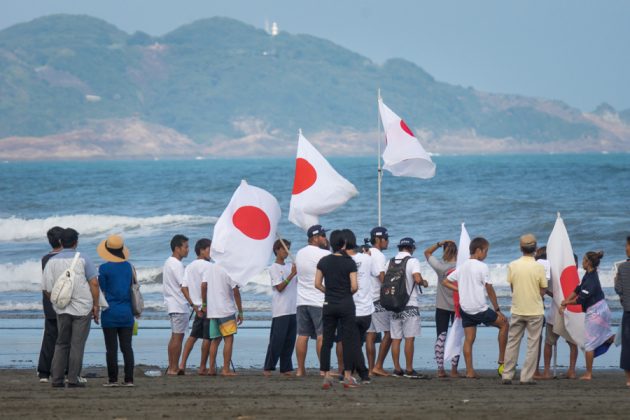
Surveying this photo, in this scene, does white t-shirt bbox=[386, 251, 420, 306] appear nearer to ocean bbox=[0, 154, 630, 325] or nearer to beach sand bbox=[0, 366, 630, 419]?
beach sand bbox=[0, 366, 630, 419]

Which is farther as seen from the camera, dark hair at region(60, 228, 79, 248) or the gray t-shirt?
the gray t-shirt

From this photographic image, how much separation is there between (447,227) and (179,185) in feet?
133

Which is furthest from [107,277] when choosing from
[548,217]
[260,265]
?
[548,217]

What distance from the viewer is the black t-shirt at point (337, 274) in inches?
382

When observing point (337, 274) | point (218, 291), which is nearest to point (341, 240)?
point (337, 274)

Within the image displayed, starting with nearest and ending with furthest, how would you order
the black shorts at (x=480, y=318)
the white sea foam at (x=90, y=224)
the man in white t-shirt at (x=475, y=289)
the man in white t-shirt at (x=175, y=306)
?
the man in white t-shirt at (x=475, y=289)
the black shorts at (x=480, y=318)
the man in white t-shirt at (x=175, y=306)
the white sea foam at (x=90, y=224)

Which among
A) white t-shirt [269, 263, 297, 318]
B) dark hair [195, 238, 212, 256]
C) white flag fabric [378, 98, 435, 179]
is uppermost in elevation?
white flag fabric [378, 98, 435, 179]

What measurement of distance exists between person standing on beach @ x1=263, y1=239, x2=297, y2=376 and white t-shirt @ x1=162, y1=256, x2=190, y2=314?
948 mm

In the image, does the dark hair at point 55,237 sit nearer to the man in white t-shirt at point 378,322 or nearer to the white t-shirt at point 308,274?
the white t-shirt at point 308,274

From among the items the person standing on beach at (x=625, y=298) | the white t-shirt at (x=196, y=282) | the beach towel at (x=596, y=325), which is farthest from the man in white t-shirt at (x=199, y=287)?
the person standing on beach at (x=625, y=298)

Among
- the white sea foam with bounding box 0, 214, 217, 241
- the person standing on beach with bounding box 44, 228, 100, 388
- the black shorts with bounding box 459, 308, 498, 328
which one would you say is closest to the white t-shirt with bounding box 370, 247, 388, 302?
the black shorts with bounding box 459, 308, 498, 328

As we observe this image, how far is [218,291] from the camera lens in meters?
11.3

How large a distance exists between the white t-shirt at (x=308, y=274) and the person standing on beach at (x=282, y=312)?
46 centimetres

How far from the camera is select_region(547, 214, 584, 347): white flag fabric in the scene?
10938 mm
